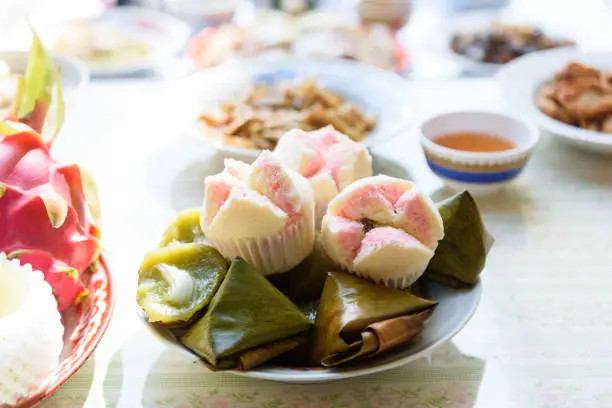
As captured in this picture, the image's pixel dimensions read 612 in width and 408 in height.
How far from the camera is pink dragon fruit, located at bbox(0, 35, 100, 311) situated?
659 mm

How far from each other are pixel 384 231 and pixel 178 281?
19 centimetres

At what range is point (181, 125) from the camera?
1082 millimetres

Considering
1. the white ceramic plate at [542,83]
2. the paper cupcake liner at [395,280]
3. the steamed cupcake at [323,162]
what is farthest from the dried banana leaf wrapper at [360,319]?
the white ceramic plate at [542,83]

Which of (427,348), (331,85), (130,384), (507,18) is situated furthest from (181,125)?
(507,18)

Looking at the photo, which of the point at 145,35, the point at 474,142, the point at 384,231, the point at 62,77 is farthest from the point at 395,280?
the point at 145,35

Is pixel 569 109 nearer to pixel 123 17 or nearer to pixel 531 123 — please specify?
pixel 531 123

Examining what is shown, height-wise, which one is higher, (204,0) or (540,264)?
(540,264)

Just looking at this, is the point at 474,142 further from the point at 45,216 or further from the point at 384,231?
the point at 45,216

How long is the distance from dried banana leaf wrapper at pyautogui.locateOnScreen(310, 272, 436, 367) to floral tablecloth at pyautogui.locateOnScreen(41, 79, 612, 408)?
3.2 inches

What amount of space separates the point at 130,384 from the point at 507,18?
1.81 m

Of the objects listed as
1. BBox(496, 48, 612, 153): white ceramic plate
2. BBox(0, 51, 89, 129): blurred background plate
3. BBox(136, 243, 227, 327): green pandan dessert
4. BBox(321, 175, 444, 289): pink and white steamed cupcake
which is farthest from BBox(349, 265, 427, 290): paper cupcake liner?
BBox(0, 51, 89, 129): blurred background plate

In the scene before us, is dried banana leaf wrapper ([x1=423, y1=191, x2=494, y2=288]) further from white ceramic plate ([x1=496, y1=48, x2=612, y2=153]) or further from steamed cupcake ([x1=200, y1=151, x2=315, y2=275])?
white ceramic plate ([x1=496, y1=48, x2=612, y2=153])

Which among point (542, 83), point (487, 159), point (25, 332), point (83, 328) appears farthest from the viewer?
point (542, 83)

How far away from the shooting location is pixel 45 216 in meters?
0.67
